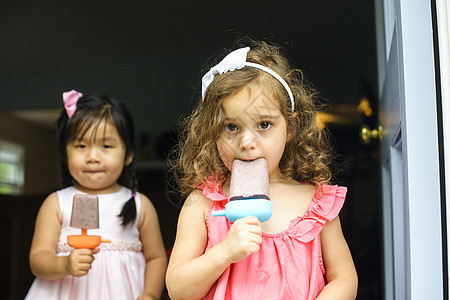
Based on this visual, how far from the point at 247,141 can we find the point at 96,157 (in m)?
0.91

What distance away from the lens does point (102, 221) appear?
2.11 metres

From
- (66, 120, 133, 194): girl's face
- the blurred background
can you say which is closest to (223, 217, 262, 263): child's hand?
(66, 120, 133, 194): girl's face

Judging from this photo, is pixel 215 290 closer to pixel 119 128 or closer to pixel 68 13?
pixel 119 128

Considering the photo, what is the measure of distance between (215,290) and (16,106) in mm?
5338

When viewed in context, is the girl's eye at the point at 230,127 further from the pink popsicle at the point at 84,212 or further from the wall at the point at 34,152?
the wall at the point at 34,152

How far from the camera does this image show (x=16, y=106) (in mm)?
6152

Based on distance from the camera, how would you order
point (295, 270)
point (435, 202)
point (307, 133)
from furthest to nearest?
point (307, 133), point (295, 270), point (435, 202)

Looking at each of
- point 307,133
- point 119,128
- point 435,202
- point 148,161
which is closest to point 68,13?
point 148,161

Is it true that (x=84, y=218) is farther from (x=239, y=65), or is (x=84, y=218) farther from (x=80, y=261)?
(x=239, y=65)

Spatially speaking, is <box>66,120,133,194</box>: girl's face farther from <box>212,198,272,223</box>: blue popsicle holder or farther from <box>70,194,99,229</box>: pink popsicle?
<box>212,198,272,223</box>: blue popsicle holder

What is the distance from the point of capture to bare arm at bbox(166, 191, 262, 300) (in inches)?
48.0

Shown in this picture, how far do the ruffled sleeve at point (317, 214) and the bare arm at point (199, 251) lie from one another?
0.70ft

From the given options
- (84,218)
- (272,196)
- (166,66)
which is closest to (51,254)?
(84,218)

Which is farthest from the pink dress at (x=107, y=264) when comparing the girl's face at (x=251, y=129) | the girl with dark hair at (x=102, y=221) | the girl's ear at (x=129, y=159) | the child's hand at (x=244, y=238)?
the child's hand at (x=244, y=238)
